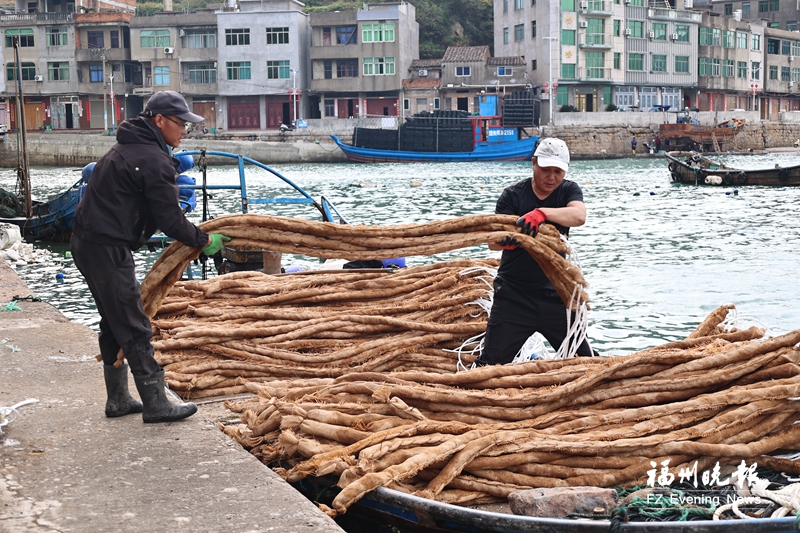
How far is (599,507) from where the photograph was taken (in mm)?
3408

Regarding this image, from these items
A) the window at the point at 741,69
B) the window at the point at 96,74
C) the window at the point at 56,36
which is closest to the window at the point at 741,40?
the window at the point at 741,69

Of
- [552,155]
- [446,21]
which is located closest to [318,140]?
[446,21]

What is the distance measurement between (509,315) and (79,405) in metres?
2.35

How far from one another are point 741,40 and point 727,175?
39403 millimetres

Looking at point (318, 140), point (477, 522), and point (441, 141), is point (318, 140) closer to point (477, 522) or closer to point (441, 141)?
point (441, 141)

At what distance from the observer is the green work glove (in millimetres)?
4340

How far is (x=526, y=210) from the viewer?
499 cm

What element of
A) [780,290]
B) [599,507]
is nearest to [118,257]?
[599,507]

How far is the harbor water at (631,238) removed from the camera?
1184cm

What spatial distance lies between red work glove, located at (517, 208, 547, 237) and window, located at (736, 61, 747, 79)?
70.0 m

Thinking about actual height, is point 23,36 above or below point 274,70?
above

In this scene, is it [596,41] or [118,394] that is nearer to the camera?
[118,394]

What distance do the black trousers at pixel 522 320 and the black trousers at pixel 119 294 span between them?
6.25ft

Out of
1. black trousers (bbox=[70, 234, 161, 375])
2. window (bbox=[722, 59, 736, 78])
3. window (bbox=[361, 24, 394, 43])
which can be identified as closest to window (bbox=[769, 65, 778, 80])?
window (bbox=[722, 59, 736, 78])
